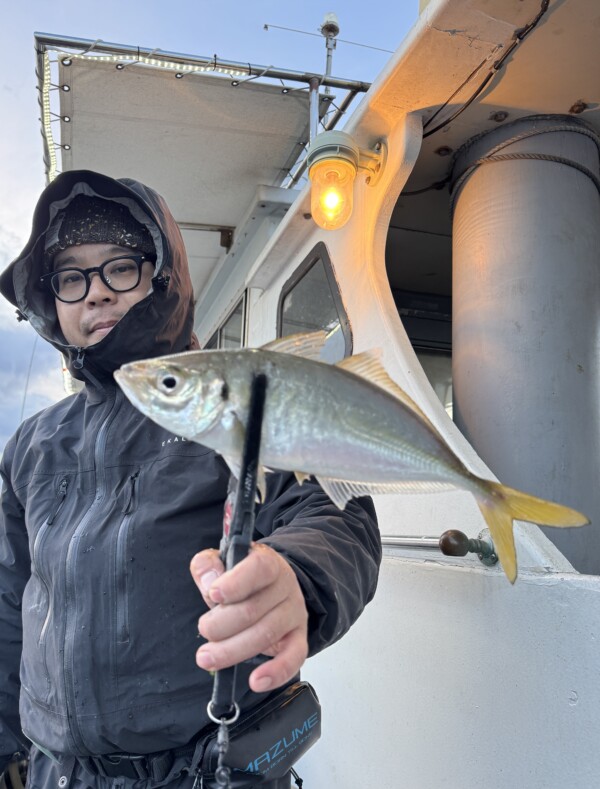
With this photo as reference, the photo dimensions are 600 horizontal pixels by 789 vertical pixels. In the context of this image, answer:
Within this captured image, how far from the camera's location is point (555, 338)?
2.07m

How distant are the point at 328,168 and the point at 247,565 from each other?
193 centimetres

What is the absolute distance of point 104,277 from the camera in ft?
5.73

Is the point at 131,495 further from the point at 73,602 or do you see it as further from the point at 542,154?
the point at 542,154

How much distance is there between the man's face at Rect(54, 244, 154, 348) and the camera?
68.3 inches

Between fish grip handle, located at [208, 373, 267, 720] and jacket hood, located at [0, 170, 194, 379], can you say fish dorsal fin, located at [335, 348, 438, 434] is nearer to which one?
fish grip handle, located at [208, 373, 267, 720]

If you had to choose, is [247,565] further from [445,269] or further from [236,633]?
[445,269]

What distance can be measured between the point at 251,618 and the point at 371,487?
257mm

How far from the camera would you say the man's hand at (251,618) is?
793 millimetres

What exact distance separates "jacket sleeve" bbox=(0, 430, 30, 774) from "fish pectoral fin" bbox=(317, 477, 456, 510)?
1526 millimetres

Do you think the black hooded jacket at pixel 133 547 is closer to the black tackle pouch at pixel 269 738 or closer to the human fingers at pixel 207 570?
the black tackle pouch at pixel 269 738

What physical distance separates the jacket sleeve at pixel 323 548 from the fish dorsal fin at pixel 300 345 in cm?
41

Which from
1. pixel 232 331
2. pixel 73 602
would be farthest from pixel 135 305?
pixel 232 331

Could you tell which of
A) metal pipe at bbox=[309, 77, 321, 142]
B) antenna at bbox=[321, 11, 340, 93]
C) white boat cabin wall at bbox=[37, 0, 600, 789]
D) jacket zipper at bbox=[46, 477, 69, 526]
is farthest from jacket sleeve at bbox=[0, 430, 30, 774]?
antenna at bbox=[321, 11, 340, 93]

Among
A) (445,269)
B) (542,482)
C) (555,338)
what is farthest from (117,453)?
(445,269)
